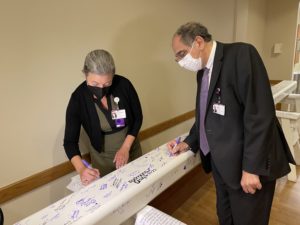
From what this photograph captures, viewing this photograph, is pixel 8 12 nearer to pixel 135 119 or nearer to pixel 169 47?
pixel 135 119

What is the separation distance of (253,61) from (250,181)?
1.64 feet

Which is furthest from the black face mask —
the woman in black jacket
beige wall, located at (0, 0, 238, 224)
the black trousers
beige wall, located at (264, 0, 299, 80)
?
beige wall, located at (264, 0, 299, 80)

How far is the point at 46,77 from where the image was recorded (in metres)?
1.52

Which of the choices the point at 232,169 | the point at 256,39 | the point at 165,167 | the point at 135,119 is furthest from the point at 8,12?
the point at 256,39

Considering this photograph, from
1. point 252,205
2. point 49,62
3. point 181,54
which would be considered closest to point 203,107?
point 181,54

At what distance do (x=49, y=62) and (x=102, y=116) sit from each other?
479 mm

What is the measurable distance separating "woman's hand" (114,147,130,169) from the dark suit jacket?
58 centimetres

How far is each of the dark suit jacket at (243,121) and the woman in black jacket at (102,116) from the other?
0.60 m

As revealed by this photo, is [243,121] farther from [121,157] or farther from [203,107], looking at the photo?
[121,157]

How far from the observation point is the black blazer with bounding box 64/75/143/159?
1440 mm

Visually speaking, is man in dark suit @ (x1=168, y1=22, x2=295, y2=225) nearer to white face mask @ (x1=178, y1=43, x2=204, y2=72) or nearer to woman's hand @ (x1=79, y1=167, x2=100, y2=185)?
white face mask @ (x1=178, y1=43, x2=204, y2=72)

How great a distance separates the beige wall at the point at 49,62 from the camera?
1.37 metres

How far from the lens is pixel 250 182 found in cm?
102

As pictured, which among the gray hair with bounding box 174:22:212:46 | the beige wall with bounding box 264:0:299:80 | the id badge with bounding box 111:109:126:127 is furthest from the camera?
the beige wall with bounding box 264:0:299:80
